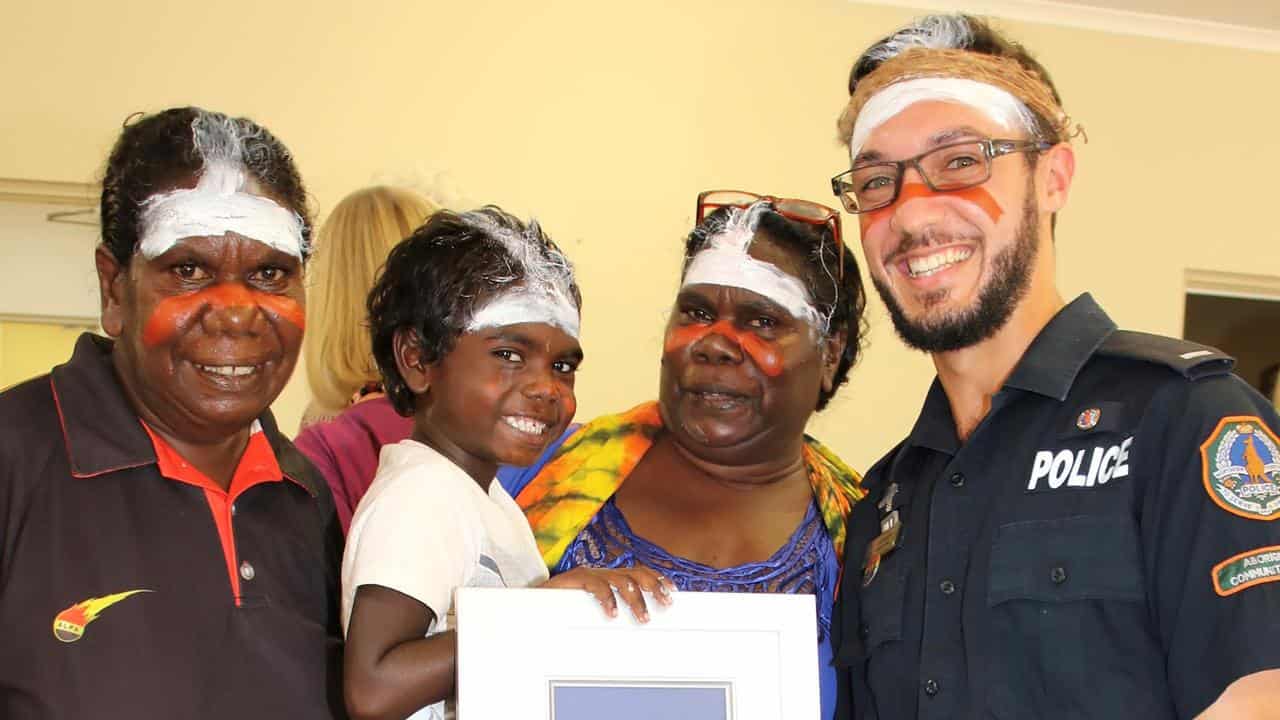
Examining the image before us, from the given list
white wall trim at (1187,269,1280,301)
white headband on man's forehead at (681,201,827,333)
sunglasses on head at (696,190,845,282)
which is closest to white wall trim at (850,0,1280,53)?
white wall trim at (1187,269,1280,301)

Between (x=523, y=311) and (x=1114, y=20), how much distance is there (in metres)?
4.46

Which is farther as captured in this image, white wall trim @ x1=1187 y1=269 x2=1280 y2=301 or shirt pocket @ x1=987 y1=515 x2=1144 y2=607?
white wall trim @ x1=1187 y1=269 x2=1280 y2=301

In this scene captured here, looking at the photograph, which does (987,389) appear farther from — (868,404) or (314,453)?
(868,404)

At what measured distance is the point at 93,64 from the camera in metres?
5.05

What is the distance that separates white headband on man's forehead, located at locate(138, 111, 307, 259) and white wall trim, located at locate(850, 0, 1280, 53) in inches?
161

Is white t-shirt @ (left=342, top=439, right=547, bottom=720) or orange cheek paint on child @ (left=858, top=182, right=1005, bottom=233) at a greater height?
orange cheek paint on child @ (left=858, top=182, right=1005, bottom=233)

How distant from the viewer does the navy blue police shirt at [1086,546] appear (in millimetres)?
1827

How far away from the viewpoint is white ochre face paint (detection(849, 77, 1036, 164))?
2277mm

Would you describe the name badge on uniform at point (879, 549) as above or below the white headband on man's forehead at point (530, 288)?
below

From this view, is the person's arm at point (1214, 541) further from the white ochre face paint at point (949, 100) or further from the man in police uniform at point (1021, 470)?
the white ochre face paint at point (949, 100)

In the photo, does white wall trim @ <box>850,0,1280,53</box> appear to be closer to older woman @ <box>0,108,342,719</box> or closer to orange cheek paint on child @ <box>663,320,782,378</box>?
orange cheek paint on child @ <box>663,320,782,378</box>

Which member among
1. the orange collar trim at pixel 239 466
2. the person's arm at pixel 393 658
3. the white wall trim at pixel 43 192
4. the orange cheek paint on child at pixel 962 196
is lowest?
the person's arm at pixel 393 658

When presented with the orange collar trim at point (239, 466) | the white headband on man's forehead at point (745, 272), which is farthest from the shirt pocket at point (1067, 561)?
the orange collar trim at point (239, 466)

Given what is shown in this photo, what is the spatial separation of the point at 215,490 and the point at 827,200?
3.90 m
